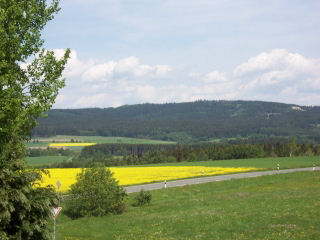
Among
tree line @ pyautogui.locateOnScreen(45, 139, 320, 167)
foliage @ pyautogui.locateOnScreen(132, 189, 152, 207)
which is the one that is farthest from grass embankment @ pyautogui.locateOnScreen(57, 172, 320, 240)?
tree line @ pyautogui.locateOnScreen(45, 139, 320, 167)

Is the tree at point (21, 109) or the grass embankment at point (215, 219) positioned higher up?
the tree at point (21, 109)

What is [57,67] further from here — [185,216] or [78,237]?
[185,216]

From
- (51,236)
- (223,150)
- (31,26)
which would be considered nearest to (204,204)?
(51,236)

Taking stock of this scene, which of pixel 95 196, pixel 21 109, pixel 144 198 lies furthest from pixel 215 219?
pixel 21 109

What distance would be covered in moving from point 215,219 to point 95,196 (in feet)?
34.2

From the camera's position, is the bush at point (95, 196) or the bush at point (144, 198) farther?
the bush at point (144, 198)

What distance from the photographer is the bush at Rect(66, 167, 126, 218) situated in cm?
3142

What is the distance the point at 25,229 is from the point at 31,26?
779 cm

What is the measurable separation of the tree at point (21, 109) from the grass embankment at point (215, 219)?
704cm

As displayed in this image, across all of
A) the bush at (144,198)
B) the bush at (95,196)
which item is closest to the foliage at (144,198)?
the bush at (144,198)

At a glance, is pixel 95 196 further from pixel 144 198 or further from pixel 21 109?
pixel 21 109

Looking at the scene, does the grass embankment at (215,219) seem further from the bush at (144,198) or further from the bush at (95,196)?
the bush at (95,196)

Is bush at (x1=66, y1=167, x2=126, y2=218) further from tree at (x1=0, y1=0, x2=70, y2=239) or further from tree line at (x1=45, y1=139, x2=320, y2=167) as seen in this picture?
tree line at (x1=45, y1=139, x2=320, y2=167)

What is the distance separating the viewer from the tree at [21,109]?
14289 millimetres
